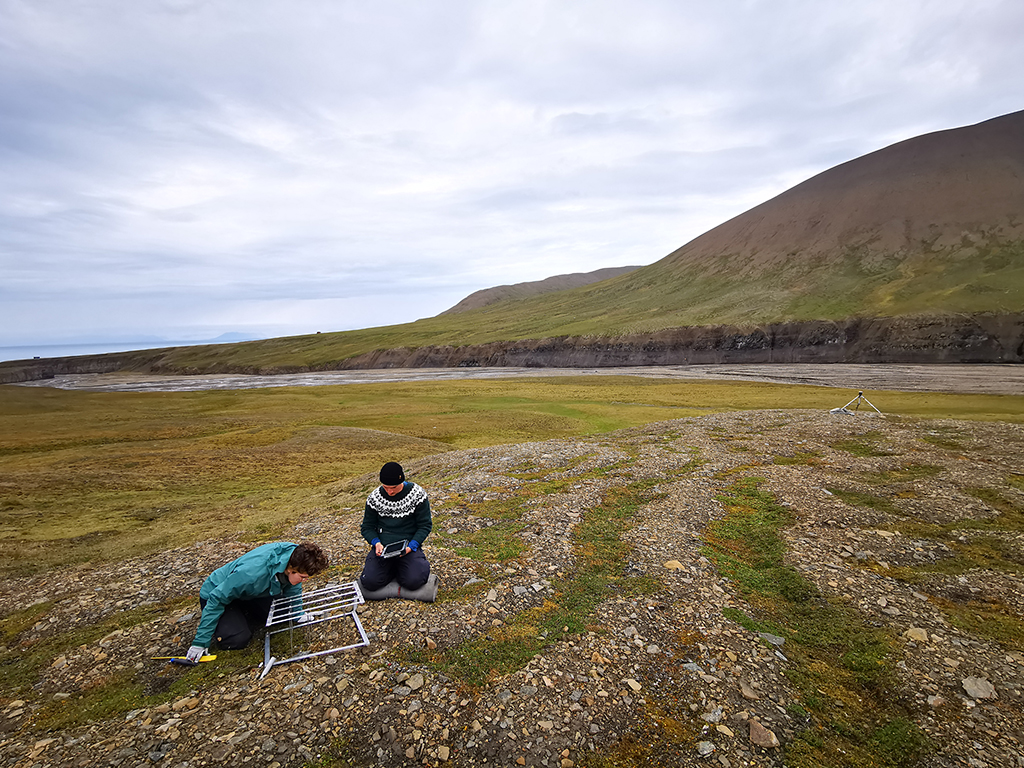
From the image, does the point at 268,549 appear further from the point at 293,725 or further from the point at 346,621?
the point at 293,725

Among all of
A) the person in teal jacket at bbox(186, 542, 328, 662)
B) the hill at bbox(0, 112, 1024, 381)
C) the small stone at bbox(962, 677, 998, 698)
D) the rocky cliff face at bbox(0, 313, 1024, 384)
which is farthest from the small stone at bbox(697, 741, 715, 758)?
the hill at bbox(0, 112, 1024, 381)

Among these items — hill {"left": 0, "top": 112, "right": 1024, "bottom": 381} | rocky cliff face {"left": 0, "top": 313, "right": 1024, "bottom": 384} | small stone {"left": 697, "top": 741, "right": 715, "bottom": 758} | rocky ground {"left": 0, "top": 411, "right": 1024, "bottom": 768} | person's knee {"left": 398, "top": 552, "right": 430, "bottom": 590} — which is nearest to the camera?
small stone {"left": 697, "top": 741, "right": 715, "bottom": 758}

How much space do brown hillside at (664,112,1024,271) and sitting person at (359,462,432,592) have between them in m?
188

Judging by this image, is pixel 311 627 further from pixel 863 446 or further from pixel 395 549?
pixel 863 446

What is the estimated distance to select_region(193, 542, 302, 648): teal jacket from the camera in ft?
30.0

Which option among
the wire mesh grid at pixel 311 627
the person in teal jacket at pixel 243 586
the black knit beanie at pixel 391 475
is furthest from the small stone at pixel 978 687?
the person in teal jacket at pixel 243 586

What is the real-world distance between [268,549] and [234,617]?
1409 mm

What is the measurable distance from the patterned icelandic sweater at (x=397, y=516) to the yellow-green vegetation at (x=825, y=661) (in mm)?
7149

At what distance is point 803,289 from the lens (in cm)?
14688

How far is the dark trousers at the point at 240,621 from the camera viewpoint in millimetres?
9344

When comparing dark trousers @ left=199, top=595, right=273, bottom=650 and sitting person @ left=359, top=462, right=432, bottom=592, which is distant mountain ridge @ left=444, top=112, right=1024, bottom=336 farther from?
dark trousers @ left=199, top=595, right=273, bottom=650

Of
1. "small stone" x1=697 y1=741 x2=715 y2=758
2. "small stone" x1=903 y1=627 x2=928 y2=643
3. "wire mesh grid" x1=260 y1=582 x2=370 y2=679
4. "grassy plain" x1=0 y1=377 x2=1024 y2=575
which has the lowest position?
"grassy plain" x1=0 y1=377 x2=1024 y2=575

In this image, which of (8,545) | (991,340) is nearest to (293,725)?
(8,545)

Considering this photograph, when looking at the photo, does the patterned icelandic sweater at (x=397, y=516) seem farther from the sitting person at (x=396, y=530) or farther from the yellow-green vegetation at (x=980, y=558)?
the yellow-green vegetation at (x=980, y=558)
